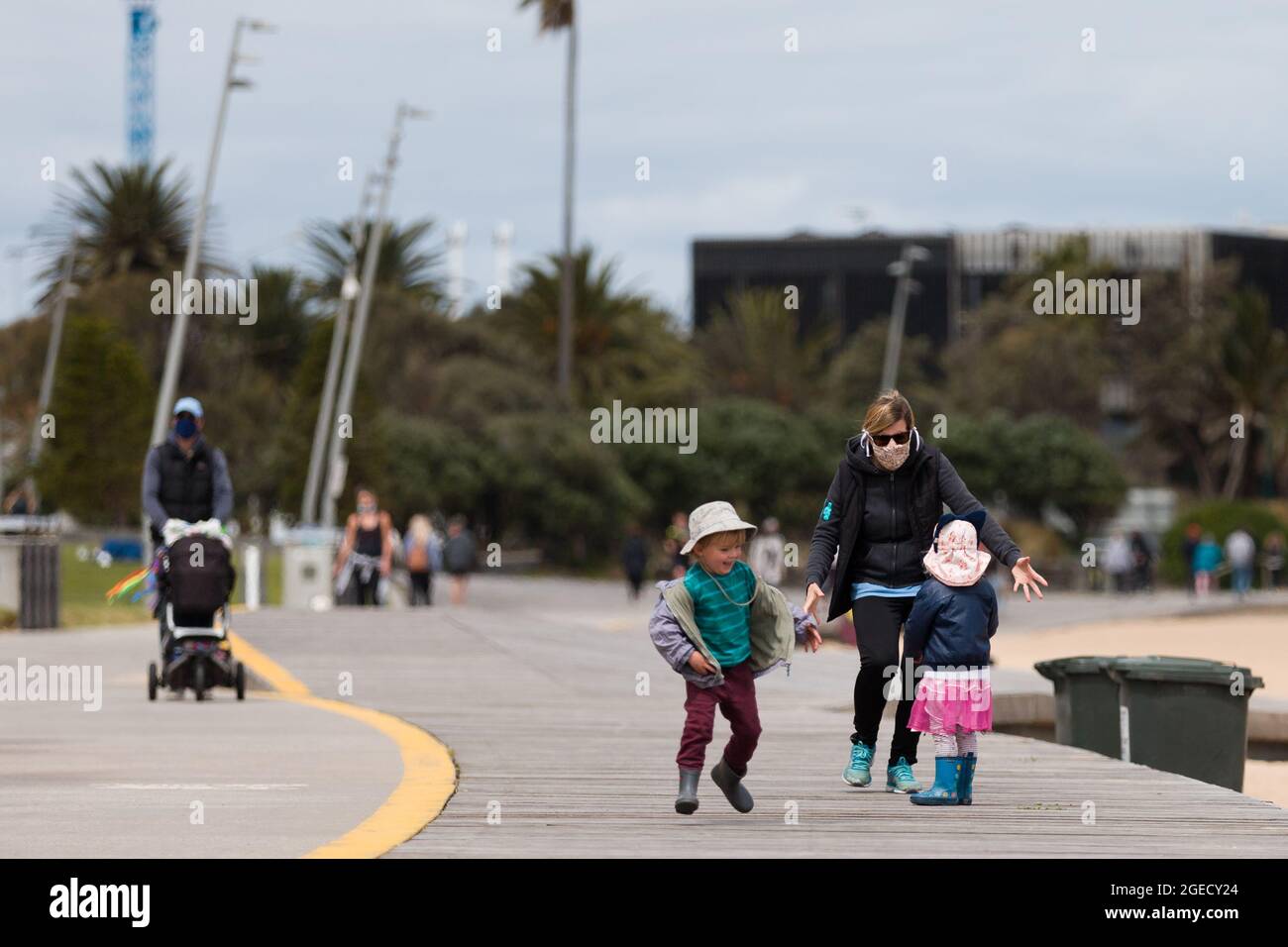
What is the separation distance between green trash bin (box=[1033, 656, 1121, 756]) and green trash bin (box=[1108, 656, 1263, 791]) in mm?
161

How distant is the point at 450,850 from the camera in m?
7.14

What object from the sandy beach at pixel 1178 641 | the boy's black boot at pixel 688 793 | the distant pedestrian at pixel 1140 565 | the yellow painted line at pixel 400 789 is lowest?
the sandy beach at pixel 1178 641

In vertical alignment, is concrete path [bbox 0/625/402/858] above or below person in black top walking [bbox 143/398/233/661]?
below

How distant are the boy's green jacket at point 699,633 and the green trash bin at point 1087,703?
4.53m

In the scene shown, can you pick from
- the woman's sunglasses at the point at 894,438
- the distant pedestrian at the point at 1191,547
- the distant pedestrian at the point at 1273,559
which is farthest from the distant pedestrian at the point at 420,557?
the distant pedestrian at the point at 1273,559

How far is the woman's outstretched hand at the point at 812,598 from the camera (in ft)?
27.8

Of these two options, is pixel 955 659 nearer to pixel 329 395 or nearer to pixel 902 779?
pixel 902 779

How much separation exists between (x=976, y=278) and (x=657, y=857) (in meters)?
101

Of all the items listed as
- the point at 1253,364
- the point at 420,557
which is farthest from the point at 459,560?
the point at 1253,364

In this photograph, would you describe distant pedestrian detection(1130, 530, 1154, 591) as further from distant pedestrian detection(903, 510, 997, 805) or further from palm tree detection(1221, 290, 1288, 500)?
distant pedestrian detection(903, 510, 997, 805)

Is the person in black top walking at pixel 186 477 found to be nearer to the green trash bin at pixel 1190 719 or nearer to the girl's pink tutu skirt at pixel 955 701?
the green trash bin at pixel 1190 719

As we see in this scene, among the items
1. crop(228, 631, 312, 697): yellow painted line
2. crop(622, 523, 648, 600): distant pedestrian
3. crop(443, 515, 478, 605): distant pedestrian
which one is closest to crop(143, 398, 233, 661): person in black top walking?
crop(228, 631, 312, 697): yellow painted line

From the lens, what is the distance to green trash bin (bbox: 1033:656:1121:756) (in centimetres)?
1252
